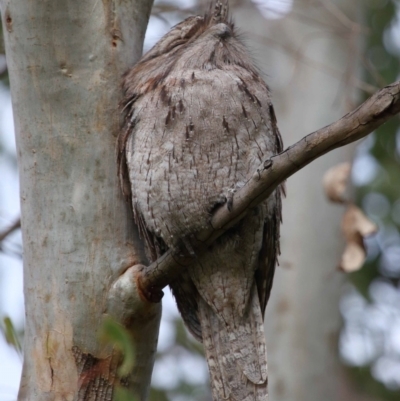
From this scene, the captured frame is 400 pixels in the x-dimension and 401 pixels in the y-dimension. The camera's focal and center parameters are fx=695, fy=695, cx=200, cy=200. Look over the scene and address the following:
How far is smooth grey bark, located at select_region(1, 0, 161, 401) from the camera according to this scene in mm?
2492

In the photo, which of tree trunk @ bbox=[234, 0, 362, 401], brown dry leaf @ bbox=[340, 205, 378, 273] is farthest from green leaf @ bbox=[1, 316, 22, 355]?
tree trunk @ bbox=[234, 0, 362, 401]

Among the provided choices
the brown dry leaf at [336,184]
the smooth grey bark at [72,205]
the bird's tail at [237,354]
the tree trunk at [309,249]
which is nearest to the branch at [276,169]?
the smooth grey bark at [72,205]

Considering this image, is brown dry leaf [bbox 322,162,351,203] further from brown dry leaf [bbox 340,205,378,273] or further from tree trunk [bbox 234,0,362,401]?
tree trunk [bbox 234,0,362,401]

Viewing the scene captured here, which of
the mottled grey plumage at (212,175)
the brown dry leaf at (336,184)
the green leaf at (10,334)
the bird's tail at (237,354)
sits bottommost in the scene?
the green leaf at (10,334)

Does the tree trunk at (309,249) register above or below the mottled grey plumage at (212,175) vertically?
above

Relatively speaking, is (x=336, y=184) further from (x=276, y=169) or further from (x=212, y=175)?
(x=276, y=169)

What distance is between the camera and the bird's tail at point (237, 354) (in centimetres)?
279

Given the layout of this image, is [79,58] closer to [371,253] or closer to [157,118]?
[157,118]

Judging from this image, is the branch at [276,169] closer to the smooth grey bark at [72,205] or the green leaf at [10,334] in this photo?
the smooth grey bark at [72,205]

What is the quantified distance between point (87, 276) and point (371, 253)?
16.2ft

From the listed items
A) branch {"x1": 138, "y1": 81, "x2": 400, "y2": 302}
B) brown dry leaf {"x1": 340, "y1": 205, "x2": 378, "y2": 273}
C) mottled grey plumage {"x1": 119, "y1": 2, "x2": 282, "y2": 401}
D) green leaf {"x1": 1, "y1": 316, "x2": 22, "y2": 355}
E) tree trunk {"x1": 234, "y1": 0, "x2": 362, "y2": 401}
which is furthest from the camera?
tree trunk {"x1": 234, "y1": 0, "x2": 362, "y2": 401}

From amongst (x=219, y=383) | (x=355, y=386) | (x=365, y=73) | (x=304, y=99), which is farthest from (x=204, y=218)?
(x=365, y=73)

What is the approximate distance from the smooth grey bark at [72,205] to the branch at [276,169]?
140mm

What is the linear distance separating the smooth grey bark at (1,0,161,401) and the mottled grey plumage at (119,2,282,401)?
0.12m
